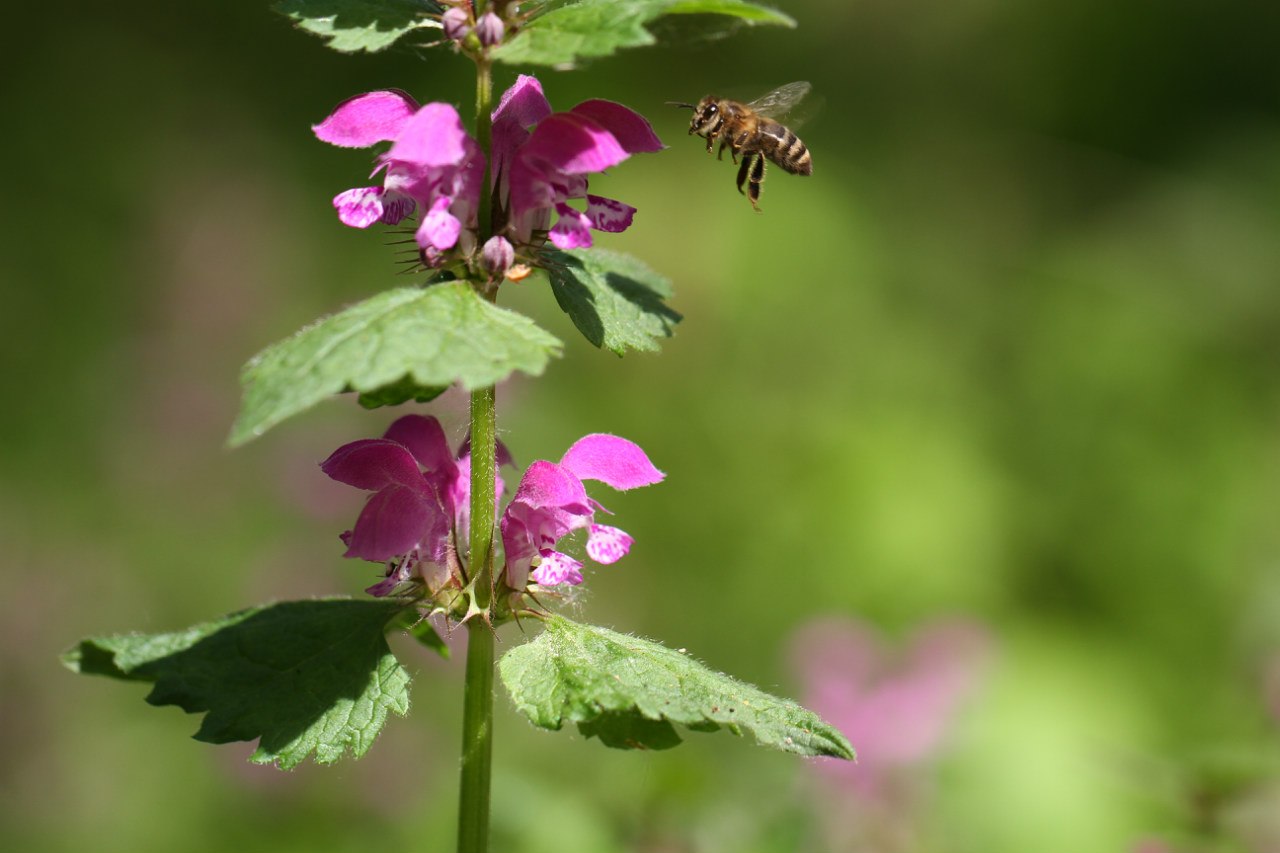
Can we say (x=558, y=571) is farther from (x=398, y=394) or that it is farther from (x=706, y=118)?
(x=706, y=118)

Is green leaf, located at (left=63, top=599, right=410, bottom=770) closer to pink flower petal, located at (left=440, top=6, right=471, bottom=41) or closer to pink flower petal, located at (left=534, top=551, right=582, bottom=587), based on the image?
pink flower petal, located at (left=534, top=551, right=582, bottom=587)

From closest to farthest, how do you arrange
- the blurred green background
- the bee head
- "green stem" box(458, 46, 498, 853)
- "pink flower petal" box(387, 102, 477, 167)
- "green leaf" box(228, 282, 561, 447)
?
"green leaf" box(228, 282, 561, 447) < "pink flower petal" box(387, 102, 477, 167) < "green stem" box(458, 46, 498, 853) < the bee head < the blurred green background

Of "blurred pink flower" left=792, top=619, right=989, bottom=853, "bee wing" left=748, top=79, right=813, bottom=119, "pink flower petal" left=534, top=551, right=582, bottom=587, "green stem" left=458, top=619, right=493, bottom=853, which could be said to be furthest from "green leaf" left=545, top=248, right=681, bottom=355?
"blurred pink flower" left=792, top=619, right=989, bottom=853

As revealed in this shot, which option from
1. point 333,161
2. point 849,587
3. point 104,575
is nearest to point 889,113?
point 333,161

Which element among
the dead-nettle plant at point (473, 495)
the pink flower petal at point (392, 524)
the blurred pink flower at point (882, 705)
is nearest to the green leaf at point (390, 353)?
the dead-nettle plant at point (473, 495)

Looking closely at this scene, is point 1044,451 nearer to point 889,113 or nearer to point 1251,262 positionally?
point 1251,262

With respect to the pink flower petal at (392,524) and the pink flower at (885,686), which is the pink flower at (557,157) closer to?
the pink flower petal at (392,524)
